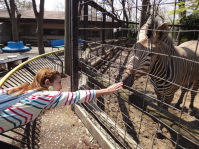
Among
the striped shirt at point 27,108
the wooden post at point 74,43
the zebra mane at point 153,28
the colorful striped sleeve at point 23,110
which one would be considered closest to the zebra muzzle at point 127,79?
the zebra mane at point 153,28

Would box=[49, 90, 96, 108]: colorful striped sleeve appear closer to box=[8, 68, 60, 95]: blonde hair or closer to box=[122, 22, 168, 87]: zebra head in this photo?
box=[8, 68, 60, 95]: blonde hair

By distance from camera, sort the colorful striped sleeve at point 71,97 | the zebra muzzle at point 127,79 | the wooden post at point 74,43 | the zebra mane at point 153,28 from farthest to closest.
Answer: the wooden post at point 74,43 → the zebra muzzle at point 127,79 → the zebra mane at point 153,28 → the colorful striped sleeve at point 71,97

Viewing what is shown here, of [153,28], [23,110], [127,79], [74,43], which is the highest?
[153,28]

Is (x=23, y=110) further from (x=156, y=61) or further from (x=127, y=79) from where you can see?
(x=156, y=61)

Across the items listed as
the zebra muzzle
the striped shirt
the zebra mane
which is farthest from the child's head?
the zebra mane

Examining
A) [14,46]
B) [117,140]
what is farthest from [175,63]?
[14,46]

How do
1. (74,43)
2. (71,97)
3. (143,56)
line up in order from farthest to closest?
(74,43), (143,56), (71,97)

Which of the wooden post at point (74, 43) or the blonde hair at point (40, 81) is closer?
the blonde hair at point (40, 81)

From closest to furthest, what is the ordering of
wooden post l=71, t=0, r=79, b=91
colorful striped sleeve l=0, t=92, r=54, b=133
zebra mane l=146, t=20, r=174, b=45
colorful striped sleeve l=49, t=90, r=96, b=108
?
1. colorful striped sleeve l=0, t=92, r=54, b=133
2. colorful striped sleeve l=49, t=90, r=96, b=108
3. zebra mane l=146, t=20, r=174, b=45
4. wooden post l=71, t=0, r=79, b=91

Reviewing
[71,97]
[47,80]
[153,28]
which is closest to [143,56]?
[153,28]

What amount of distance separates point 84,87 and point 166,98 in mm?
1737

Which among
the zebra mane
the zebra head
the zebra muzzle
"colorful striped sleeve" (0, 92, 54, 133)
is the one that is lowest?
"colorful striped sleeve" (0, 92, 54, 133)

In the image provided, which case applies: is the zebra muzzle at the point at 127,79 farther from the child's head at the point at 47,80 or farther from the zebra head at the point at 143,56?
the child's head at the point at 47,80

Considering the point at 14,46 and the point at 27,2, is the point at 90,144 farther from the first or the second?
the point at 27,2
